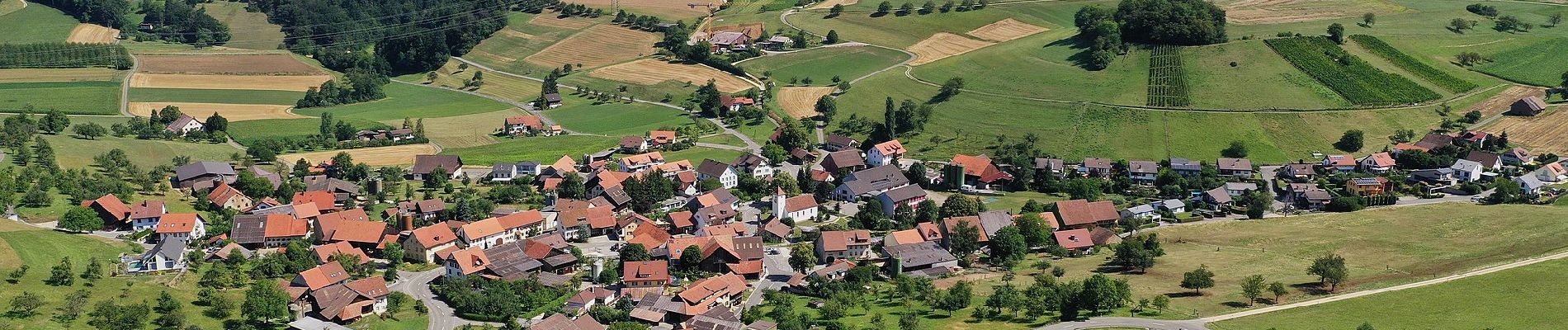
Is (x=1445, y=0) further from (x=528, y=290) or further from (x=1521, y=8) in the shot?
(x=528, y=290)

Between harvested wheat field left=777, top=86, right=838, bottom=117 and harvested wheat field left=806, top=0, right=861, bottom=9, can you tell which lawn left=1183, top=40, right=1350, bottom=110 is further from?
harvested wheat field left=806, top=0, right=861, bottom=9

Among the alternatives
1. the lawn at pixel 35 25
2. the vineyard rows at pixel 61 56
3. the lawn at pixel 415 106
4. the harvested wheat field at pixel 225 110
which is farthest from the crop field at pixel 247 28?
the harvested wheat field at pixel 225 110

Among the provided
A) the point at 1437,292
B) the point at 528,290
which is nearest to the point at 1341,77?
the point at 1437,292

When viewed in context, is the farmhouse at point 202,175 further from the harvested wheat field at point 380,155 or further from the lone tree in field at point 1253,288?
the lone tree in field at point 1253,288

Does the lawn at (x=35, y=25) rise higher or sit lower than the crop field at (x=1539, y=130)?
lower

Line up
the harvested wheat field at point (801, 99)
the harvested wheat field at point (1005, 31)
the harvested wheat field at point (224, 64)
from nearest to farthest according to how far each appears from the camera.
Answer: the harvested wheat field at point (801, 99) < the harvested wheat field at point (1005, 31) < the harvested wheat field at point (224, 64)

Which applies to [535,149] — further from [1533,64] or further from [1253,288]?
[1533,64]

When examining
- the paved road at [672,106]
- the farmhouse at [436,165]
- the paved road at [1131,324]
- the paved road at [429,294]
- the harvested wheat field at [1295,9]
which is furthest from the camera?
the harvested wheat field at [1295,9]
